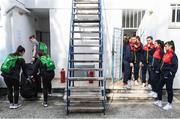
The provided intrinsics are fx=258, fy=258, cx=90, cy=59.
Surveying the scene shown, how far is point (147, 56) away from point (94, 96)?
2.05 metres

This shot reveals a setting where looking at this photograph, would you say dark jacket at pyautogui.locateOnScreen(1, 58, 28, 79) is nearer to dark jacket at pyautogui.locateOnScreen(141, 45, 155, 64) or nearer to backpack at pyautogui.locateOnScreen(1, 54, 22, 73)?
backpack at pyautogui.locateOnScreen(1, 54, 22, 73)

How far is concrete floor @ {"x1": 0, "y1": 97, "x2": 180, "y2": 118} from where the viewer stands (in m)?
6.18

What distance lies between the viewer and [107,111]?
6492mm

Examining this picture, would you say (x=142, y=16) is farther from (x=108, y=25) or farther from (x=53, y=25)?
(x=53, y=25)

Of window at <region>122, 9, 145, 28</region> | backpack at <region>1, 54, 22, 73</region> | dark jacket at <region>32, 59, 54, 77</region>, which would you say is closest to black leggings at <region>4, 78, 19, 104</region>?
backpack at <region>1, 54, 22, 73</region>

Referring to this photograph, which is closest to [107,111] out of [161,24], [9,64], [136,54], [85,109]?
[85,109]

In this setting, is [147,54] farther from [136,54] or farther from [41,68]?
[41,68]

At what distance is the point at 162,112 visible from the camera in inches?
253

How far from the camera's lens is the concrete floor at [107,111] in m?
Result: 6.18

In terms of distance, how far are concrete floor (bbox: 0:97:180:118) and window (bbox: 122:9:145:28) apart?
9.76 ft

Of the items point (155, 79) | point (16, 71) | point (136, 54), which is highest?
point (136, 54)

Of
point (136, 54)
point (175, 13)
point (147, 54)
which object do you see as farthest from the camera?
point (175, 13)

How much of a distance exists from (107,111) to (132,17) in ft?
12.6

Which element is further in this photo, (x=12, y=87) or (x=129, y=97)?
(x=129, y=97)
